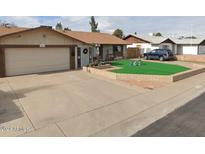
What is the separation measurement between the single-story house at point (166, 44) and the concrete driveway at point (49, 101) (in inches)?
979

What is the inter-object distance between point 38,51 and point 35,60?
790mm

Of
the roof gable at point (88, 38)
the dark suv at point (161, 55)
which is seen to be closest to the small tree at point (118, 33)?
the roof gable at point (88, 38)

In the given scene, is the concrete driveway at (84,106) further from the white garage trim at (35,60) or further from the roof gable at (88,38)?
the roof gable at (88,38)

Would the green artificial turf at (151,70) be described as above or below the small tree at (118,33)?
below

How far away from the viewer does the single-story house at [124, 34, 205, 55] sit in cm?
3478

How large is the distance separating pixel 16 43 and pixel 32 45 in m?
1.20

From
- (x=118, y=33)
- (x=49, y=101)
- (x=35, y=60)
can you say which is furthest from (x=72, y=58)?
(x=118, y=33)

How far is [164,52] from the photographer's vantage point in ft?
83.6

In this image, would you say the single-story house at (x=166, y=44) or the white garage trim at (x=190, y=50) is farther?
the white garage trim at (x=190, y=50)

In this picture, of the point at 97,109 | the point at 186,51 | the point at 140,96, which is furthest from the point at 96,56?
the point at 186,51

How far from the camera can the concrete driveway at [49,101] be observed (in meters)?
5.72

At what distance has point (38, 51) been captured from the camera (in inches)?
606

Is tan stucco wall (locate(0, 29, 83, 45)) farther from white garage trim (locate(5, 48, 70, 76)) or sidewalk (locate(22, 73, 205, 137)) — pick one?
sidewalk (locate(22, 73, 205, 137))

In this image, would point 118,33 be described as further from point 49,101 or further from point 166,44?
point 49,101
